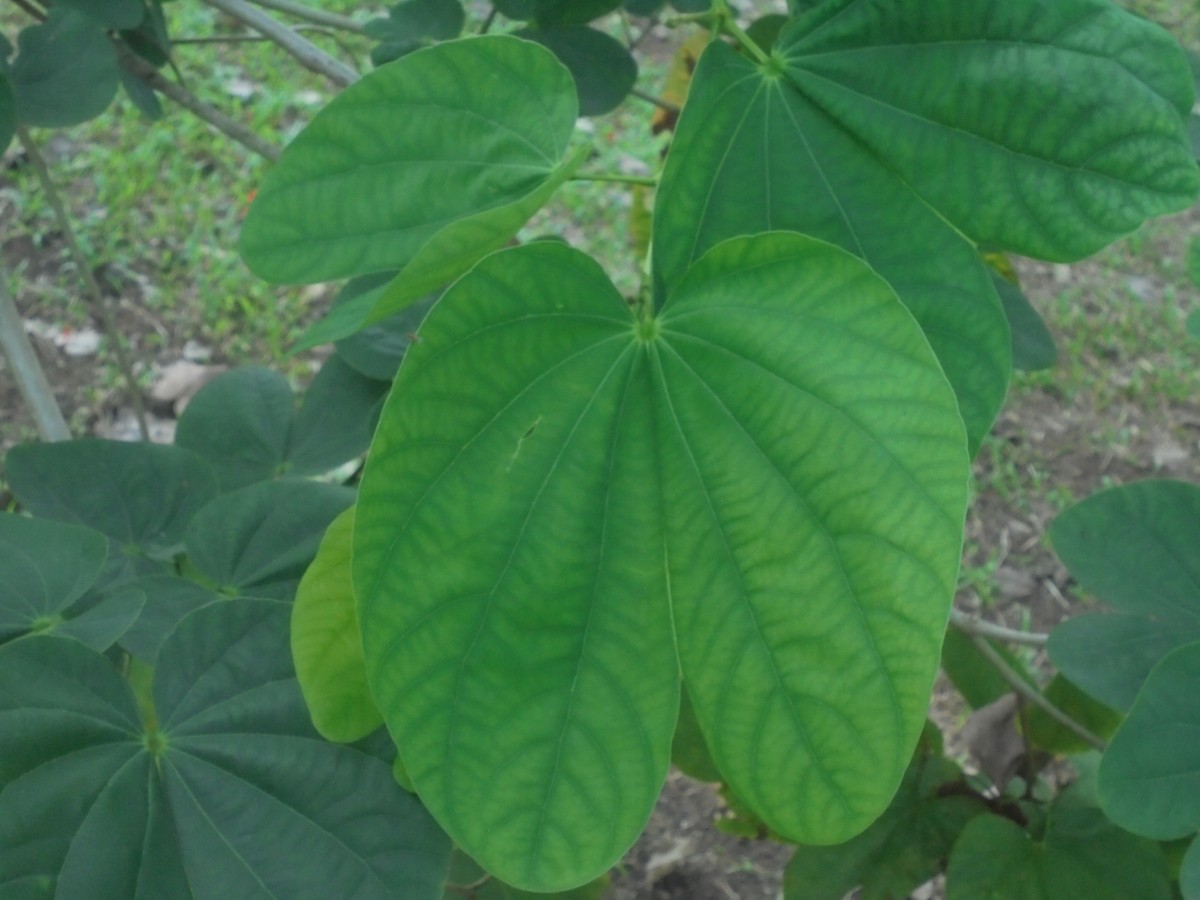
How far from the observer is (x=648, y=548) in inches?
23.9

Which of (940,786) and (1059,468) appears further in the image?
(1059,468)

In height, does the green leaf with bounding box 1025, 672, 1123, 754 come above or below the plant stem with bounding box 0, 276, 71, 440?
below

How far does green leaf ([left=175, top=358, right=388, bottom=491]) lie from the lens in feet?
4.09

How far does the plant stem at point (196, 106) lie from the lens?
123 cm

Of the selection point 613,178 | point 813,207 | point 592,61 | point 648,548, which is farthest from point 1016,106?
point 592,61

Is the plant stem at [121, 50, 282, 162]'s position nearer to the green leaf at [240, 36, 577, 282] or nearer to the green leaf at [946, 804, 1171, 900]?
the green leaf at [240, 36, 577, 282]

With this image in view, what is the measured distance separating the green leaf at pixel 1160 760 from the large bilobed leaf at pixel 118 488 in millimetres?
783

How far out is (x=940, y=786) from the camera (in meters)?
1.31

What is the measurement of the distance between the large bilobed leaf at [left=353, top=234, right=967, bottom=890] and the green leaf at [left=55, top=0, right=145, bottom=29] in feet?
2.58

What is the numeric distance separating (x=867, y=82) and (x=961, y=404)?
0.21 m

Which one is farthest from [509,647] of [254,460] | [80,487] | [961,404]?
[254,460]

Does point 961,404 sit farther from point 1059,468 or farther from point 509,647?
point 1059,468

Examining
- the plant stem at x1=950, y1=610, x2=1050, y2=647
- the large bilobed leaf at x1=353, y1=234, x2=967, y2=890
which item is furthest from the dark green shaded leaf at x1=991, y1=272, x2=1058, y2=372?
the large bilobed leaf at x1=353, y1=234, x2=967, y2=890

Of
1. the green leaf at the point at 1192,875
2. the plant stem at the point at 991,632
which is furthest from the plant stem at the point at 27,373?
the green leaf at the point at 1192,875
